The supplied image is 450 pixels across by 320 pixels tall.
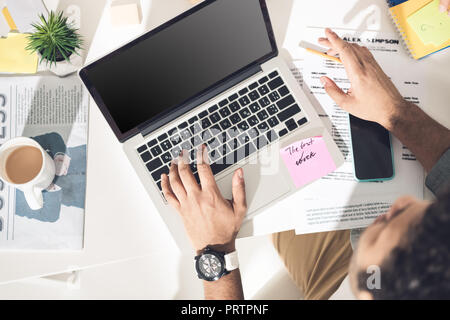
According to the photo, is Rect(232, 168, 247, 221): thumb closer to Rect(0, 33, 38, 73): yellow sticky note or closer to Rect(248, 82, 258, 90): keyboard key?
Rect(248, 82, 258, 90): keyboard key

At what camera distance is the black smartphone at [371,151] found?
77 centimetres

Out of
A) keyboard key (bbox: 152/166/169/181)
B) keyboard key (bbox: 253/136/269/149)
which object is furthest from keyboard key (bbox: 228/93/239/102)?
keyboard key (bbox: 152/166/169/181)

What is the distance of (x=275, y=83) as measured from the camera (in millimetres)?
750

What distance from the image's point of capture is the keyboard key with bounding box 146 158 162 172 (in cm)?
72

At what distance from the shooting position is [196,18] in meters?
0.66

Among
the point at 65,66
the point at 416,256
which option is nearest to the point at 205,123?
the point at 65,66

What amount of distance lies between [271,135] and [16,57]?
0.64m

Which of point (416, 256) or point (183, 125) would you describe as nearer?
point (416, 256)

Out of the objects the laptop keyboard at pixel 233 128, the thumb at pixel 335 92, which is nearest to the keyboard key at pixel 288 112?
the laptop keyboard at pixel 233 128

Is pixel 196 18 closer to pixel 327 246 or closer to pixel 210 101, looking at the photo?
pixel 210 101

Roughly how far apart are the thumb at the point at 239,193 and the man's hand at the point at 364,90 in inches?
11.8

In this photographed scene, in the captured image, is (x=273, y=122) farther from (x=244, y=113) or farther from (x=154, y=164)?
(x=154, y=164)

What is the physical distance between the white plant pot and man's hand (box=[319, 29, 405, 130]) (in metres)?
0.59
